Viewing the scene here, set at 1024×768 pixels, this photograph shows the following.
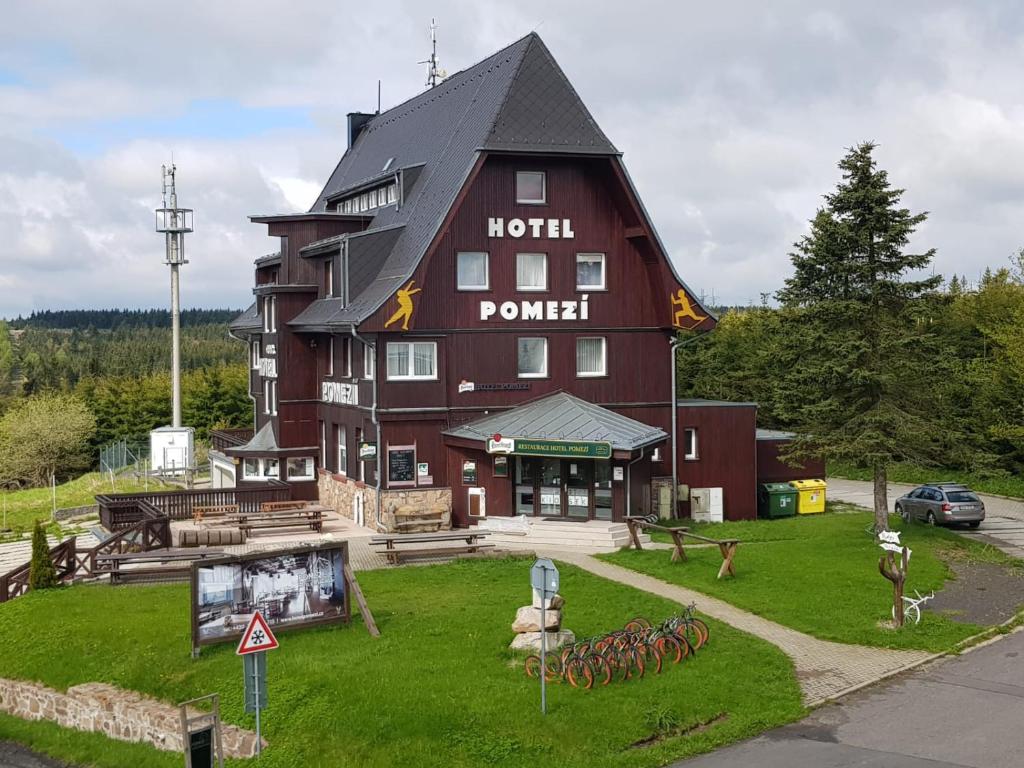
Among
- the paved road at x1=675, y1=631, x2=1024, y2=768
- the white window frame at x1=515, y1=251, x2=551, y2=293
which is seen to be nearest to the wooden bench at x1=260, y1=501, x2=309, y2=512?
the white window frame at x1=515, y1=251, x2=551, y2=293

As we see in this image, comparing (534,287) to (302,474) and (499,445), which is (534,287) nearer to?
(499,445)

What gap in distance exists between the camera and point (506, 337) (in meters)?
34.6

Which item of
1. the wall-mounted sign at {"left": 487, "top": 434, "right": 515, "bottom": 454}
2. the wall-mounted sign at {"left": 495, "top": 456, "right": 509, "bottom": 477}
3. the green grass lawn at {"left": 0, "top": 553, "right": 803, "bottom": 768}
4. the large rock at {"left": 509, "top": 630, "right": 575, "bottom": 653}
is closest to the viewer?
the green grass lawn at {"left": 0, "top": 553, "right": 803, "bottom": 768}

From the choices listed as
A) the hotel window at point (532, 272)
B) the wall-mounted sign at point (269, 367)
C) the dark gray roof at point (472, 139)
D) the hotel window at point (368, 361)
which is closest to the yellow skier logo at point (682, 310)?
the hotel window at point (532, 272)

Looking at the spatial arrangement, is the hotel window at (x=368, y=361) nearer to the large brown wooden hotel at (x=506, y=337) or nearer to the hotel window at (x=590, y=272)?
the large brown wooden hotel at (x=506, y=337)

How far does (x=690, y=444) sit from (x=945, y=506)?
319 inches

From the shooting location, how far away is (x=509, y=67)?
3722cm

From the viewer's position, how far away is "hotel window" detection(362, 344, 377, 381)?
32969mm

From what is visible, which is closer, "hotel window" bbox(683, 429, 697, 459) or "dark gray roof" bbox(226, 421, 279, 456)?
"hotel window" bbox(683, 429, 697, 459)

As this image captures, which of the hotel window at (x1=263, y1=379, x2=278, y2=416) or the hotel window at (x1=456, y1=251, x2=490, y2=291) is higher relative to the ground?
the hotel window at (x1=456, y1=251, x2=490, y2=291)

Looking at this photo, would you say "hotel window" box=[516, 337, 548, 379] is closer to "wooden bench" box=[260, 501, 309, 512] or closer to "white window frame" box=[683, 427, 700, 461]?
"white window frame" box=[683, 427, 700, 461]

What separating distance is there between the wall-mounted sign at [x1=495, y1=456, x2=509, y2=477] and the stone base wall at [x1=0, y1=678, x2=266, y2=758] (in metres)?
15.0

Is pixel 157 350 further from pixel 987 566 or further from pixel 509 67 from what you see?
pixel 987 566

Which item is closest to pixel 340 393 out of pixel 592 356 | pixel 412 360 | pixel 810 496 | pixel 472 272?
pixel 412 360
